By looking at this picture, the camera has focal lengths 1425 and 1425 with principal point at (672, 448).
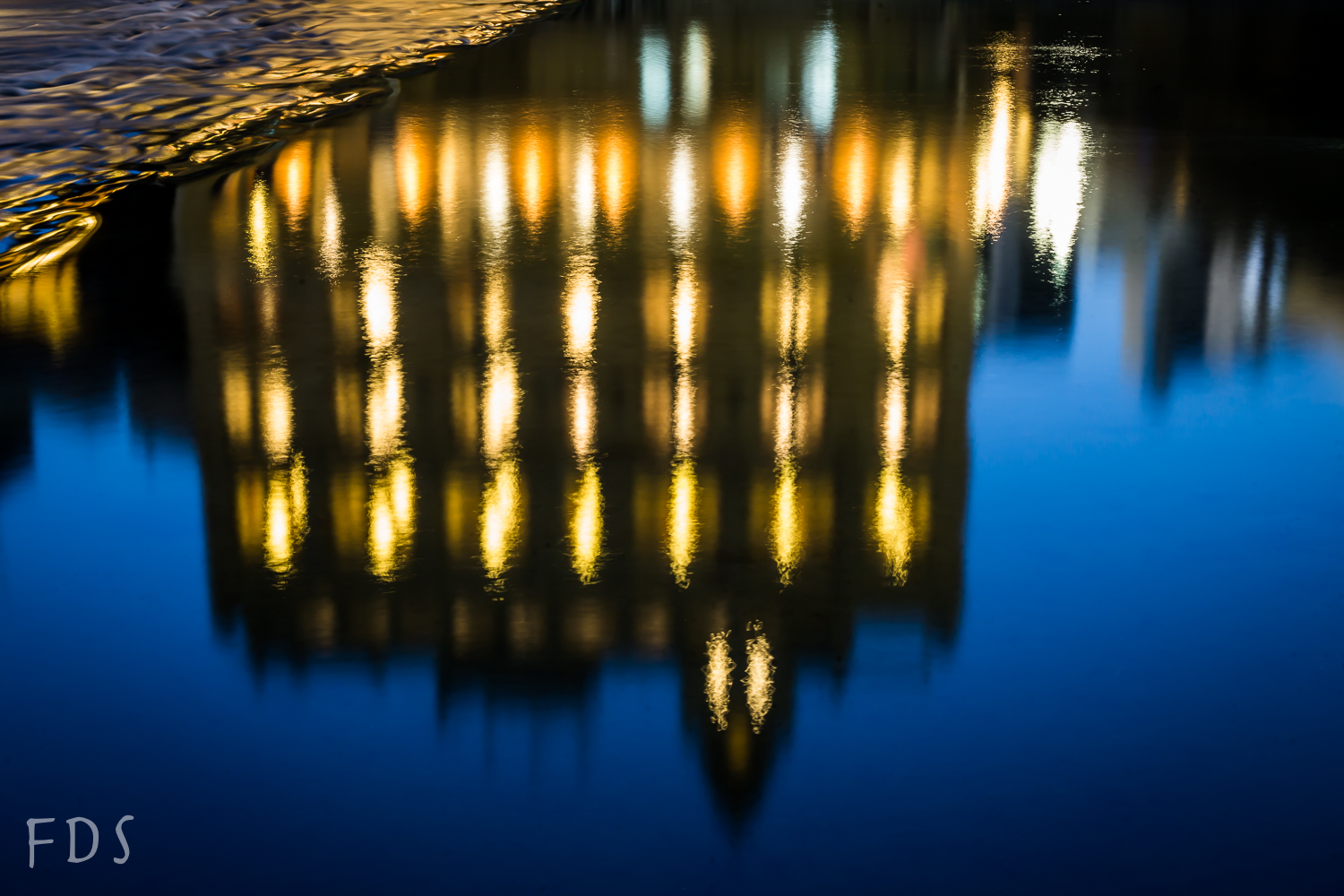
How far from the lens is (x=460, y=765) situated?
624cm

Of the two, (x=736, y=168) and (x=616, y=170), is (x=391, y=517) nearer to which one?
(x=616, y=170)

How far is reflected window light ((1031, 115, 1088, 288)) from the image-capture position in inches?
579

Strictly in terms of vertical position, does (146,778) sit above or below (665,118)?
below

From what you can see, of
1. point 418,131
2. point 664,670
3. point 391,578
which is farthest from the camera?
point 418,131

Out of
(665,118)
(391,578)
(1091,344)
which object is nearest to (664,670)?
(391,578)

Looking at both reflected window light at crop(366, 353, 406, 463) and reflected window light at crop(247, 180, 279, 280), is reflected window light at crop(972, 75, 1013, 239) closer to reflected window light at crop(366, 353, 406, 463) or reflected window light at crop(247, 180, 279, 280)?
reflected window light at crop(366, 353, 406, 463)

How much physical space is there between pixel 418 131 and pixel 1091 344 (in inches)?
499

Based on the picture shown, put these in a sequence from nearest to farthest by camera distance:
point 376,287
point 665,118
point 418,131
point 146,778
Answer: point 146,778, point 376,287, point 418,131, point 665,118

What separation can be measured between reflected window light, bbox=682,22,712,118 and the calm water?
303 inches

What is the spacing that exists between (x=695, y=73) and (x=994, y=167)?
12.2 metres

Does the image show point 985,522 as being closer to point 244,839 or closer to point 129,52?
point 244,839

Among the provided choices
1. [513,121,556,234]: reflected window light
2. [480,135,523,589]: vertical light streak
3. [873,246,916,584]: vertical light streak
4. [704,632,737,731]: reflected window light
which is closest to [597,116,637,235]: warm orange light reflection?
[513,121,556,234]: reflected window light

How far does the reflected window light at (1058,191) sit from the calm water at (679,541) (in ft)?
0.51

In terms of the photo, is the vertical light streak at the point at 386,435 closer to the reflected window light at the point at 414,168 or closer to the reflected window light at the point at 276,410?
the reflected window light at the point at 276,410
